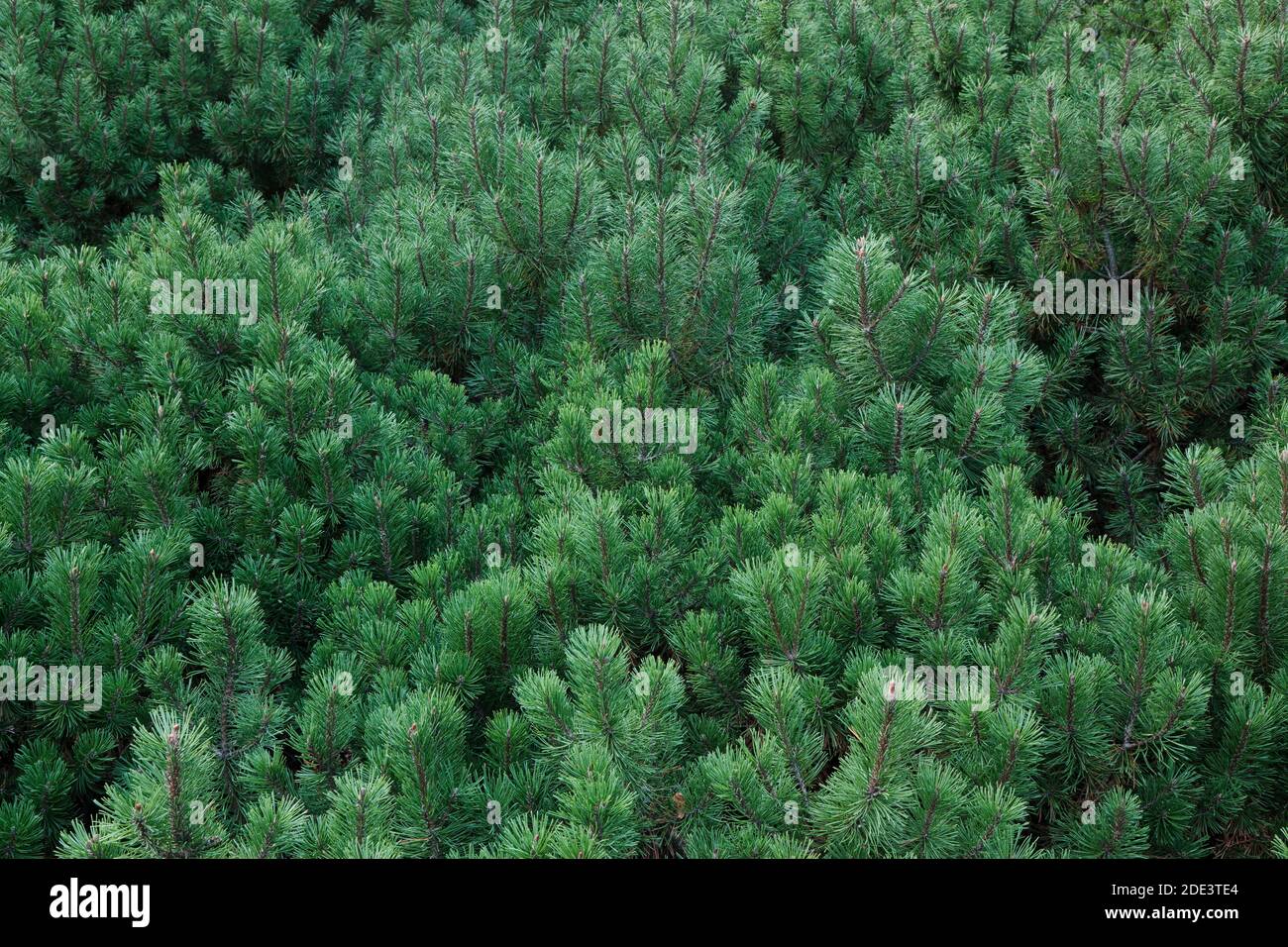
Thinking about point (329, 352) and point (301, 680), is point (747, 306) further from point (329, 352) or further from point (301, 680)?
point (301, 680)

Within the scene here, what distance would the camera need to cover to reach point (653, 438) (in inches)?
123

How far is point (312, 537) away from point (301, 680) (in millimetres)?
381

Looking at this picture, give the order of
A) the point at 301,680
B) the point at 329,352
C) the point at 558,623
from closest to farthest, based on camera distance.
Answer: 1. the point at 558,623
2. the point at 301,680
3. the point at 329,352

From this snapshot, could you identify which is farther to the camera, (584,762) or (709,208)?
(709,208)

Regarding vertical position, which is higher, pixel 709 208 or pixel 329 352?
pixel 709 208

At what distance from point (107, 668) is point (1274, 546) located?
264 centimetres

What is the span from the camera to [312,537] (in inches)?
114

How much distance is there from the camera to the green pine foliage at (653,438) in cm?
218

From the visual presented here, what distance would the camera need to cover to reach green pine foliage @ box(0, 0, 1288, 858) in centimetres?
218

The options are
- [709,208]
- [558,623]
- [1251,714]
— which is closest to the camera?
[1251,714]
